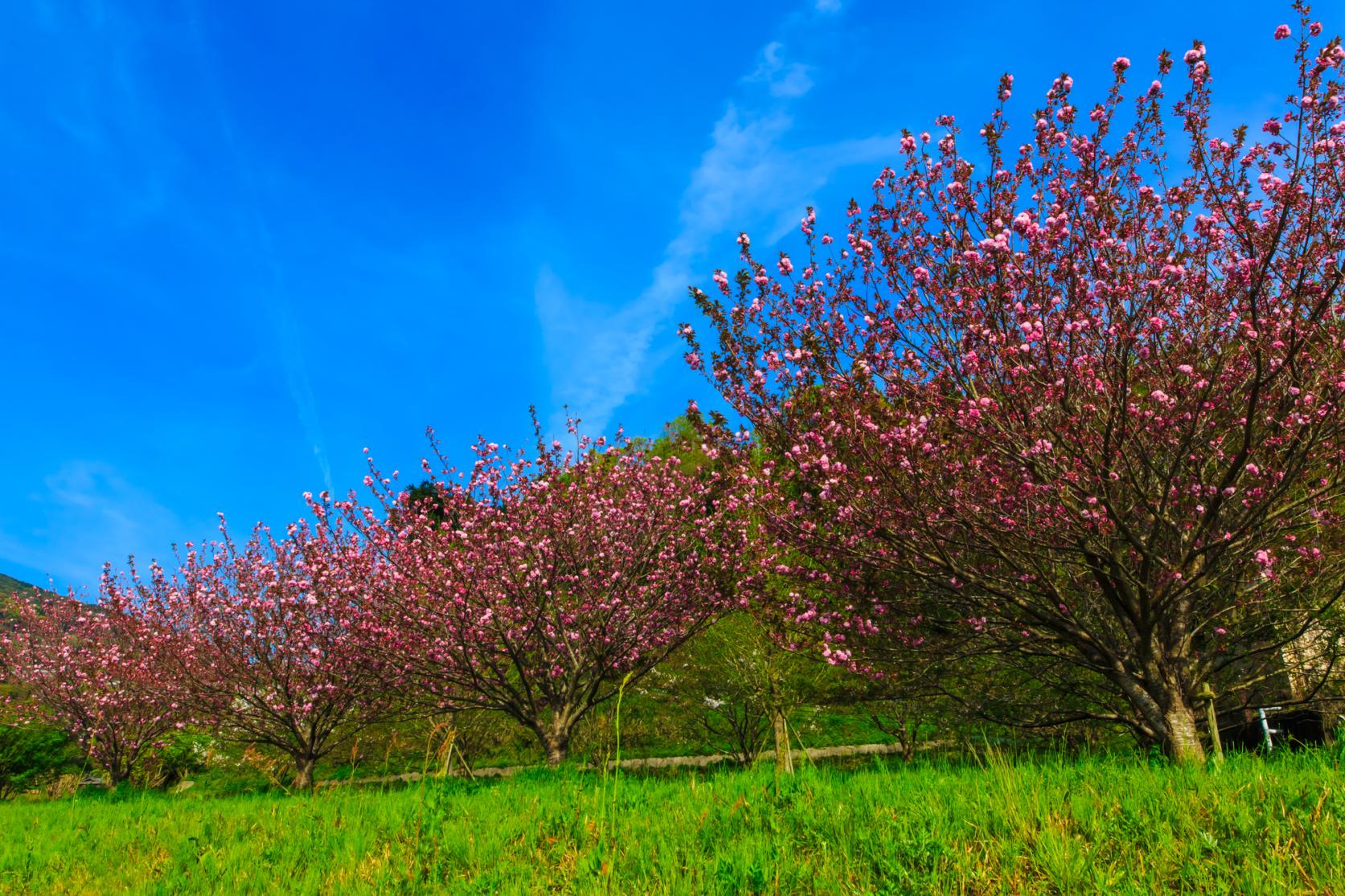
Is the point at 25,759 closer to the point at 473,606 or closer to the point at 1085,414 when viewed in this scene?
the point at 473,606

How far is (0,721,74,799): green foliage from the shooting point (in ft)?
67.8

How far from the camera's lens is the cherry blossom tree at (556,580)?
12.8 m

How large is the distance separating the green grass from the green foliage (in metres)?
19.4

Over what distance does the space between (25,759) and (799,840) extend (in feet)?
86.1

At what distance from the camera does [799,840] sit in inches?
165

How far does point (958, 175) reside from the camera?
6980mm

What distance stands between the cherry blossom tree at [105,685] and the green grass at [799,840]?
44.4ft

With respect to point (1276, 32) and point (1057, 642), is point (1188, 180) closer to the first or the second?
point (1276, 32)

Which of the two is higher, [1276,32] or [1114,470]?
[1276,32]

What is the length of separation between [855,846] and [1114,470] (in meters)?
4.67

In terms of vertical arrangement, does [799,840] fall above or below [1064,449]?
below

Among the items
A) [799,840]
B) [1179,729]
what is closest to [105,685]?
[799,840]

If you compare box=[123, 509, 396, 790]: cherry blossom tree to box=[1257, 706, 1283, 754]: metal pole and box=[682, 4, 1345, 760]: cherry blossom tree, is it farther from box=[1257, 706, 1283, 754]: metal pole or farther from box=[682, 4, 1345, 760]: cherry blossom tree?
box=[1257, 706, 1283, 754]: metal pole

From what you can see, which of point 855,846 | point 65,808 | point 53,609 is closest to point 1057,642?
point 855,846
